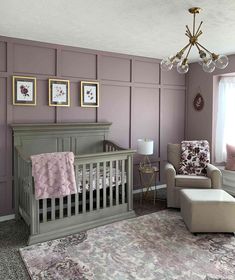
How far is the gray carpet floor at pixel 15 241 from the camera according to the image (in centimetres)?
233

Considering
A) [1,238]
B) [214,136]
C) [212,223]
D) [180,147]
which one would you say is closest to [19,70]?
[1,238]

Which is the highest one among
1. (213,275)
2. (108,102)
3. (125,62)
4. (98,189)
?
(125,62)

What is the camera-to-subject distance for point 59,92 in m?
3.78

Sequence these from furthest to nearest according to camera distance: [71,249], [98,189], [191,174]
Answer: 1. [191,174]
2. [98,189]
3. [71,249]

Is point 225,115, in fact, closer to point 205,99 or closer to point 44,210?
point 205,99

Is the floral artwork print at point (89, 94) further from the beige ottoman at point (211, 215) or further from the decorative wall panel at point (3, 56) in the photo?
the beige ottoman at point (211, 215)

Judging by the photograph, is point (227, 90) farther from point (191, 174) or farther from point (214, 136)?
point (191, 174)

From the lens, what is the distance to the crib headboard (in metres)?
3.49

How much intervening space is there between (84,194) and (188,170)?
182 centimetres

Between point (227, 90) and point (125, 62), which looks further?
point (227, 90)

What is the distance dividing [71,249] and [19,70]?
2.36m

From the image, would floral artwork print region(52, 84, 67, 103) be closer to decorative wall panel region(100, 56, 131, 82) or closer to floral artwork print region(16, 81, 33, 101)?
floral artwork print region(16, 81, 33, 101)

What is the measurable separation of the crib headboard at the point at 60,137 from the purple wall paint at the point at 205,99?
1900 millimetres

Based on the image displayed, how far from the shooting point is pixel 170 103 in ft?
16.5
